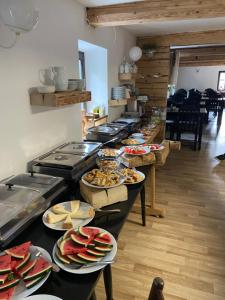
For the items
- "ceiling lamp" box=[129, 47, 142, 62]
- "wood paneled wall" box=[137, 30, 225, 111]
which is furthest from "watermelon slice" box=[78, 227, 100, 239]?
"wood paneled wall" box=[137, 30, 225, 111]

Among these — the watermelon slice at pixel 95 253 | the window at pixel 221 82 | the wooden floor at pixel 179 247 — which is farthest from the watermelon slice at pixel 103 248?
the window at pixel 221 82

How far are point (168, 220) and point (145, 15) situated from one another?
1.83m

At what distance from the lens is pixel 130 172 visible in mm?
1526

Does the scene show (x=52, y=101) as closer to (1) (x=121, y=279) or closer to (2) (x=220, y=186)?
(1) (x=121, y=279)

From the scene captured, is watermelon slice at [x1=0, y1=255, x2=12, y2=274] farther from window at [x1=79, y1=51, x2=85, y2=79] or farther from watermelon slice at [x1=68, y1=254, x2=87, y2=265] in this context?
window at [x1=79, y1=51, x2=85, y2=79]

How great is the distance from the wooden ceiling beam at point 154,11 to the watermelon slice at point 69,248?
6.27 feet

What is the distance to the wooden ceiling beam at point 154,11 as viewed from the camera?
6.01 feet

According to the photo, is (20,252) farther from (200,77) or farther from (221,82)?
(221,82)

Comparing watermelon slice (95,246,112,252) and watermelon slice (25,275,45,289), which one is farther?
watermelon slice (95,246,112,252)

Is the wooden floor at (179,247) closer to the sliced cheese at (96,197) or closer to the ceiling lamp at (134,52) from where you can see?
the sliced cheese at (96,197)

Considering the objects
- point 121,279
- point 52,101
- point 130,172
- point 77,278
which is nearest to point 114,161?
point 130,172

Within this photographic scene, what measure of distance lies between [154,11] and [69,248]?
197 cm

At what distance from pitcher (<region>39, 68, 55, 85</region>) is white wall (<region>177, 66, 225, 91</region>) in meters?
9.89

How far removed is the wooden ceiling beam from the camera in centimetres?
183
